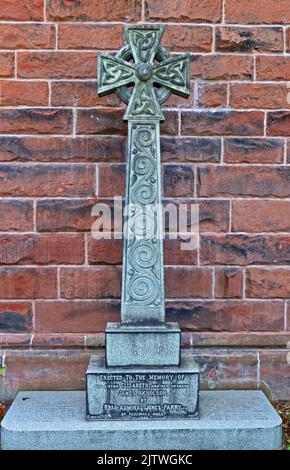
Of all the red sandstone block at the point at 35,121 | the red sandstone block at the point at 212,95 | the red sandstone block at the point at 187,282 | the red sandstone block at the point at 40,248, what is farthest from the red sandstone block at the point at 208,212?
the red sandstone block at the point at 35,121

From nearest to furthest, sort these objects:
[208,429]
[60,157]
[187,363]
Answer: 1. [208,429]
2. [187,363]
3. [60,157]

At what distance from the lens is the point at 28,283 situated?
4273 mm

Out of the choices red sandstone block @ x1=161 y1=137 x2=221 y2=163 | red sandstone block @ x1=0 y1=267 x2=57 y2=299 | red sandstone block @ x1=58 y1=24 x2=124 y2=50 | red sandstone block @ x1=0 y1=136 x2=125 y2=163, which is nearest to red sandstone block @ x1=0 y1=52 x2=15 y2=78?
red sandstone block @ x1=58 y1=24 x2=124 y2=50

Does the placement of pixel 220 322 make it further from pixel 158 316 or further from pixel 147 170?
pixel 147 170

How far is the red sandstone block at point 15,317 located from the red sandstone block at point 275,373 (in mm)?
1842

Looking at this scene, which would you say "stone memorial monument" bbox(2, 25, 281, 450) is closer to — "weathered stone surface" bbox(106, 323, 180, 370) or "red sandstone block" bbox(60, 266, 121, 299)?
"weathered stone surface" bbox(106, 323, 180, 370)

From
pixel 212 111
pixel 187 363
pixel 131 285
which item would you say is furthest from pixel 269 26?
pixel 187 363

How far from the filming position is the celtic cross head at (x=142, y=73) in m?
3.65

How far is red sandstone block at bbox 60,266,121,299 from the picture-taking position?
14.0 ft

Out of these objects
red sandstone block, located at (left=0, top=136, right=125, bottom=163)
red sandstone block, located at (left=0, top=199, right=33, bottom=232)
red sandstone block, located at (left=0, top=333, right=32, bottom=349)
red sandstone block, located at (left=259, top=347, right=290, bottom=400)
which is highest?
red sandstone block, located at (left=0, top=136, right=125, bottom=163)

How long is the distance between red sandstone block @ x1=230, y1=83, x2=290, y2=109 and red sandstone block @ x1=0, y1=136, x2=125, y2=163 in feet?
3.09

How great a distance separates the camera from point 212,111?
14.1 feet

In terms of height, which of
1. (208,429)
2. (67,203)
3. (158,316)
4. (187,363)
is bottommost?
(208,429)

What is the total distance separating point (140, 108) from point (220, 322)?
1.78 m
